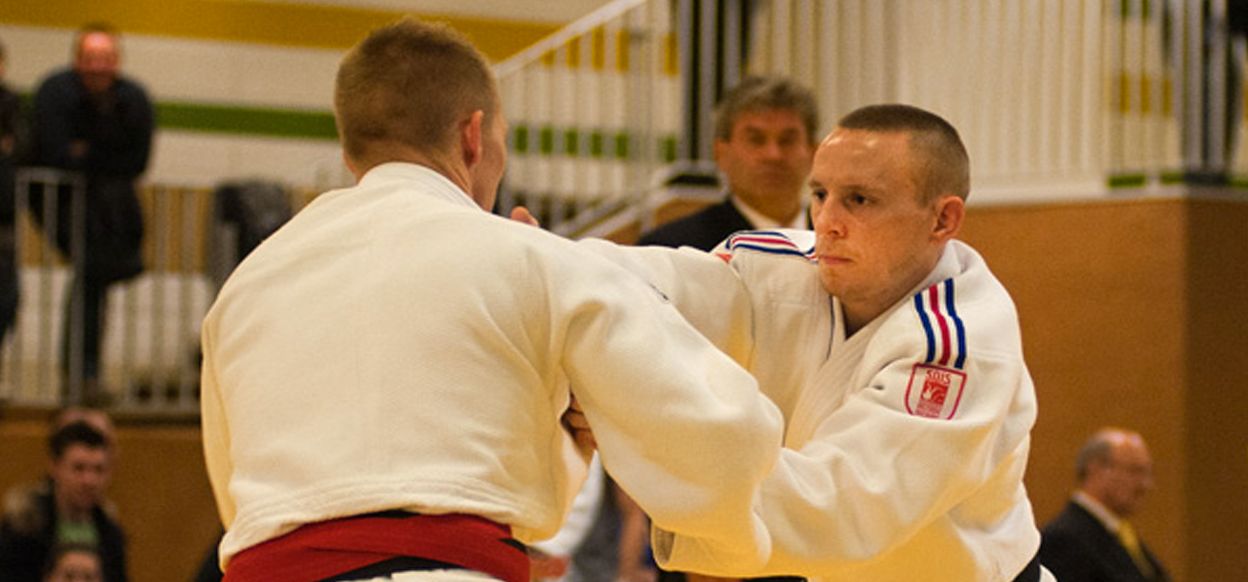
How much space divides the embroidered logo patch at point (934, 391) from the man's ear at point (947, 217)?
30cm

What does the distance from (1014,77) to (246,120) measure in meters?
5.34

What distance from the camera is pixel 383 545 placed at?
8.71ft

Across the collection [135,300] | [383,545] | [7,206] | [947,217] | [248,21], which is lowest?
[135,300]

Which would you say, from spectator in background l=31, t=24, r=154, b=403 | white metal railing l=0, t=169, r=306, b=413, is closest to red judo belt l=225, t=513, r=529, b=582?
white metal railing l=0, t=169, r=306, b=413

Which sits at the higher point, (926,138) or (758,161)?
(926,138)

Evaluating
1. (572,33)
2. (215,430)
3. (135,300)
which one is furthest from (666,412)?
(135,300)

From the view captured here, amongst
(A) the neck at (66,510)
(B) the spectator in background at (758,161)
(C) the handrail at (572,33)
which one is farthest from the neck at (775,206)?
(C) the handrail at (572,33)

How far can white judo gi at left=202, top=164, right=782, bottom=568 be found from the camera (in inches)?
106

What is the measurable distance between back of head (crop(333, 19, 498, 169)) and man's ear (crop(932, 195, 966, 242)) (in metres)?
0.82

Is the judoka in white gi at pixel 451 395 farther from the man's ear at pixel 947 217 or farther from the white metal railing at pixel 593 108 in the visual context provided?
the white metal railing at pixel 593 108

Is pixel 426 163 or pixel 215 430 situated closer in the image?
pixel 426 163

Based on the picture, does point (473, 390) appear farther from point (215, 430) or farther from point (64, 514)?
point (64, 514)

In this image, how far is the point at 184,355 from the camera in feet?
33.8

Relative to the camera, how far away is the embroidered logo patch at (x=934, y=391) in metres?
3.04
